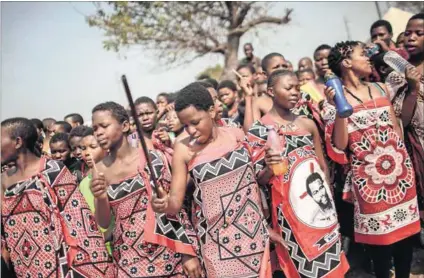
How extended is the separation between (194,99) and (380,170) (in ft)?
5.41

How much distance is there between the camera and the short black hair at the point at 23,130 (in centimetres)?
295

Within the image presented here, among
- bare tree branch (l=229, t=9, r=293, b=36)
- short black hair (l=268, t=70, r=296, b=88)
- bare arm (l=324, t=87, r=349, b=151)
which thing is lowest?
bare arm (l=324, t=87, r=349, b=151)

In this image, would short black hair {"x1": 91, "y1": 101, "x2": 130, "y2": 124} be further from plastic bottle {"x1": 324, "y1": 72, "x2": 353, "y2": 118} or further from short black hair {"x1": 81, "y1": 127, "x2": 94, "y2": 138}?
plastic bottle {"x1": 324, "y1": 72, "x2": 353, "y2": 118}

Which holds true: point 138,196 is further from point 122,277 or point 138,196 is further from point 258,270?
point 258,270

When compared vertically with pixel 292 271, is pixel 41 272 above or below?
above

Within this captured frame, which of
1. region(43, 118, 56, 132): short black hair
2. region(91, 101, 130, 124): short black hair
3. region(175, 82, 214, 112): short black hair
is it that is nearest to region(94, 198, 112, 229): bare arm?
region(91, 101, 130, 124): short black hair

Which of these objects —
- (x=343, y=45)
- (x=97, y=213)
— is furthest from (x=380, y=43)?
(x=97, y=213)

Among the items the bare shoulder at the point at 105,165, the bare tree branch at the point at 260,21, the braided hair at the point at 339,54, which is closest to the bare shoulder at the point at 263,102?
the braided hair at the point at 339,54

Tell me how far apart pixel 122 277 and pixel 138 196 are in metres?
0.53

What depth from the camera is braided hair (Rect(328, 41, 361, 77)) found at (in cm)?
365

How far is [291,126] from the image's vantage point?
322cm

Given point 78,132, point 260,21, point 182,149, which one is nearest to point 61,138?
point 78,132

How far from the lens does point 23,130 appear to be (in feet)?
9.78

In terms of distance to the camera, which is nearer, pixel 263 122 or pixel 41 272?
pixel 41 272
